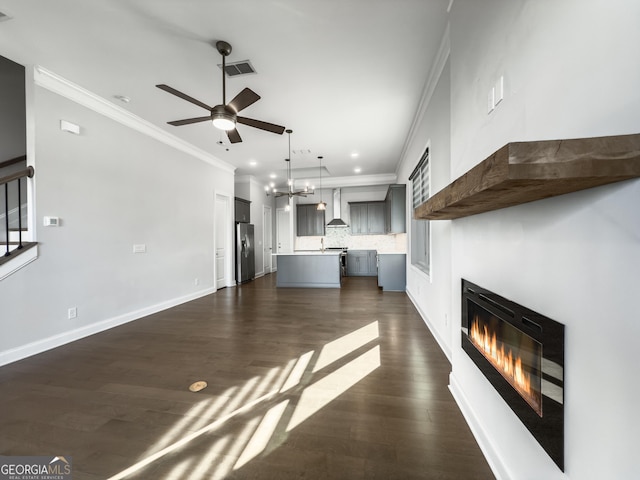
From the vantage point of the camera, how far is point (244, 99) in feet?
8.57

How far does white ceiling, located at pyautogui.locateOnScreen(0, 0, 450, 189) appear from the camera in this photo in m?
2.28

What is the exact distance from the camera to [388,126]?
4.72 metres

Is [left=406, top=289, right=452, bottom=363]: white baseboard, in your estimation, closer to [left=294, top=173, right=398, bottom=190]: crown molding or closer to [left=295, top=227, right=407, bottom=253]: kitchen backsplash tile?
[left=295, top=227, right=407, bottom=253]: kitchen backsplash tile

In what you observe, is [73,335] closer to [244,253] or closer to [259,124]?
[259,124]

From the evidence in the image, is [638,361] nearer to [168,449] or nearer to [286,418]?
[286,418]

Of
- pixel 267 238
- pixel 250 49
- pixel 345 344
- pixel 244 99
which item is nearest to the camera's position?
pixel 244 99

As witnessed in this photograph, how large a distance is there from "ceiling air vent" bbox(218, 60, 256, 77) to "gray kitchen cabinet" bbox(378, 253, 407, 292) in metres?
4.60

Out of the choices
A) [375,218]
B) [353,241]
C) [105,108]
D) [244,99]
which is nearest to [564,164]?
[244,99]

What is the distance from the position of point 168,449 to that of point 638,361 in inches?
85.3

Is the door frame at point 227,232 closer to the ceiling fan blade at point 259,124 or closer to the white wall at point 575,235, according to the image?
the ceiling fan blade at point 259,124

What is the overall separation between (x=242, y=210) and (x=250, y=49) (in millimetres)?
5338

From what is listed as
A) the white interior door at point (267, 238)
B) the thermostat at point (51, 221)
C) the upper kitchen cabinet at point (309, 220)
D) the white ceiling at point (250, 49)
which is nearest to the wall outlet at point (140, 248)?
the thermostat at point (51, 221)

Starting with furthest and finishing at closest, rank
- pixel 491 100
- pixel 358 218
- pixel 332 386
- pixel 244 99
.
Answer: pixel 358 218, pixel 244 99, pixel 332 386, pixel 491 100

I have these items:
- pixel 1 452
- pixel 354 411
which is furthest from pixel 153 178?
pixel 354 411
